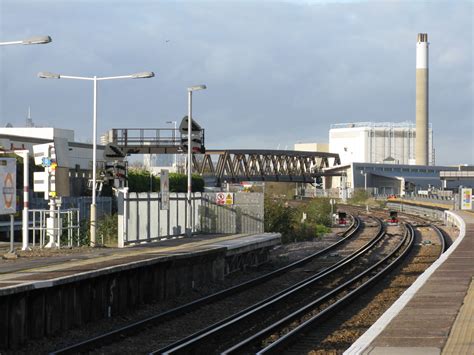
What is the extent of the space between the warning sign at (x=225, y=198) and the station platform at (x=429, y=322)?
49.2 feet

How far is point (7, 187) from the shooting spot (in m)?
25.3

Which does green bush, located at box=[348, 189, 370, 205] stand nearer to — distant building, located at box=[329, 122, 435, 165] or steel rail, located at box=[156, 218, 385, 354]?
distant building, located at box=[329, 122, 435, 165]

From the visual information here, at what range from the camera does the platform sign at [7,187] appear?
25.1m

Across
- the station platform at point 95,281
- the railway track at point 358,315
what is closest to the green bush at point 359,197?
the railway track at point 358,315

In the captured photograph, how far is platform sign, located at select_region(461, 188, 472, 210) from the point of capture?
81.4m

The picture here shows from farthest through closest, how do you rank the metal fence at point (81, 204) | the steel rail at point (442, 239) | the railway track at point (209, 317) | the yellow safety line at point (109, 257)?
the metal fence at point (81, 204), the steel rail at point (442, 239), the yellow safety line at point (109, 257), the railway track at point (209, 317)

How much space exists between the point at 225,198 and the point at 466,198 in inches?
1894

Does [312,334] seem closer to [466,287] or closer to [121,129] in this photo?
[466,287]

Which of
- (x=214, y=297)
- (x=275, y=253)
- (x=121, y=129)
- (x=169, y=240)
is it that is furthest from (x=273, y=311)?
(x=121, y=129)

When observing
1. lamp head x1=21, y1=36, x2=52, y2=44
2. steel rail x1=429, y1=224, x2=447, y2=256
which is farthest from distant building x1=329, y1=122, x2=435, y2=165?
lamp head x1=21, y1=36, x2=52, y2=44

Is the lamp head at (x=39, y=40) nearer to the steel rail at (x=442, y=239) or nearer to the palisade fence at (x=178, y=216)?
the palisade fence at (x=178, y=216)

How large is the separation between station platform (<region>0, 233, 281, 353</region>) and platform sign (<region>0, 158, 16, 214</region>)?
1.50 meters

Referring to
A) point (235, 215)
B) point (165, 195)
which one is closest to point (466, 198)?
point (235, 215)

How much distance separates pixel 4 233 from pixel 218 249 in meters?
20.7
